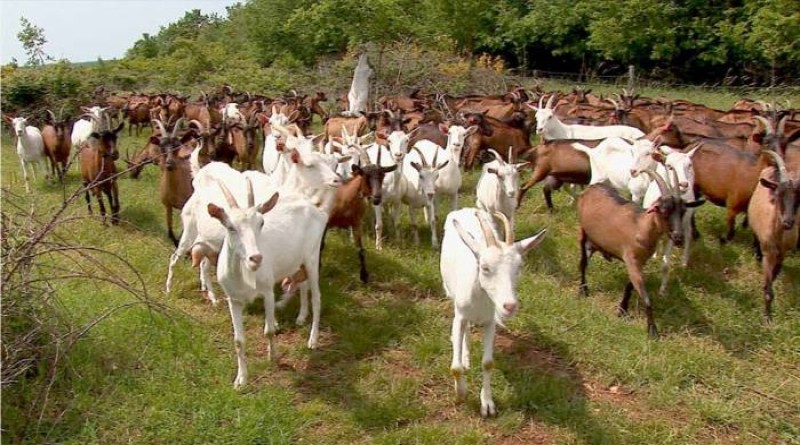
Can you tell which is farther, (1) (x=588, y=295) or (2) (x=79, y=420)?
(1) (x=588, y=295)

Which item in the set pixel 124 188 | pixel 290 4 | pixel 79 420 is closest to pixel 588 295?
pixel 79 420

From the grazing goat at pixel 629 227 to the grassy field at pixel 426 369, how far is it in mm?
426

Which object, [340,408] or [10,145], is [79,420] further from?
[10,145]

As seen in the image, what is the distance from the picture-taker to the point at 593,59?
29.2 m

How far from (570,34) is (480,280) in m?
27.0

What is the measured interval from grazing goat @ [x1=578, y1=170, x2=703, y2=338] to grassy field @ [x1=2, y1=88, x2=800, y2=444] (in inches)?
16.8

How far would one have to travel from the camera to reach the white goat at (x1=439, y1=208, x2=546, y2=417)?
13.0 feet

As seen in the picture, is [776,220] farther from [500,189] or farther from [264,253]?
[264,253]

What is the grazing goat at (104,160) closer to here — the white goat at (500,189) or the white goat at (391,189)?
the white goat at (391,189)

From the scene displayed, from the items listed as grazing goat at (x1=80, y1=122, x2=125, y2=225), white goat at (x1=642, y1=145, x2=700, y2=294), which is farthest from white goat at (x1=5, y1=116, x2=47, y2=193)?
white goat at (x1=642, y1=145, x2=700, y2=294)

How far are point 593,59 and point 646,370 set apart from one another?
26301 millimetres

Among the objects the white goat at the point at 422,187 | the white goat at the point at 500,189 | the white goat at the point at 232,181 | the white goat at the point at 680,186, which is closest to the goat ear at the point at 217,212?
the white goat at the point at 232,181

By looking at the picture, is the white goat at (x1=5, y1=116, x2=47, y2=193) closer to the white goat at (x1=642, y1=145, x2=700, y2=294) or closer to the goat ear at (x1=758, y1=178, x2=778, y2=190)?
the white goat at (x1=642, y1=145, x2=700, y2=294)

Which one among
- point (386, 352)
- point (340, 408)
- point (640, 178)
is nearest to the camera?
point (340, 408)
